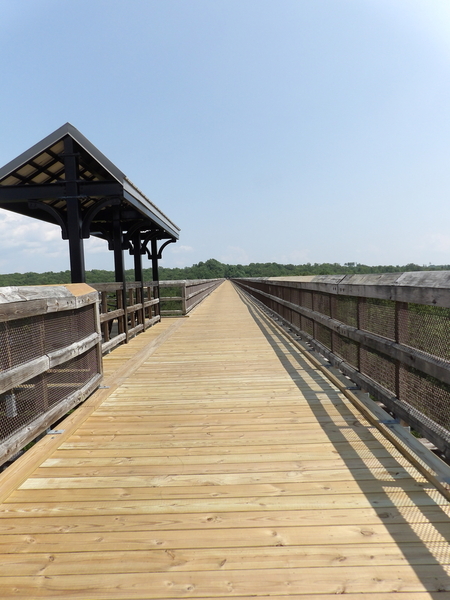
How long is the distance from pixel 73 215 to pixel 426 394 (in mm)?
6619

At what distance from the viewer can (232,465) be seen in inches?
111

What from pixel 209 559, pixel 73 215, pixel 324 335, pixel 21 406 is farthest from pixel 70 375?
pixel 73 215

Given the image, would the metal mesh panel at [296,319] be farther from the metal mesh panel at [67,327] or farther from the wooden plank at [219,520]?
the wooden plank at [219,520]

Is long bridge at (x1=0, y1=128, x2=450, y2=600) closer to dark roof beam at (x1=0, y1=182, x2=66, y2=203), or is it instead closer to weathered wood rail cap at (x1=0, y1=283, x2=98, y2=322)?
weathered wood rail cap at (x1=0, y1=283, x2=98, y2=322)

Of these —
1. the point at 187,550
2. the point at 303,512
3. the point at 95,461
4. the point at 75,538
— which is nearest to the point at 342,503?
the point at 303,512

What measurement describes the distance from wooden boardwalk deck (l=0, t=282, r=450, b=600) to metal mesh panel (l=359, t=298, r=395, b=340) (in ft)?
2.67

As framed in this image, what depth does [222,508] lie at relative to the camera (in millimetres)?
2305

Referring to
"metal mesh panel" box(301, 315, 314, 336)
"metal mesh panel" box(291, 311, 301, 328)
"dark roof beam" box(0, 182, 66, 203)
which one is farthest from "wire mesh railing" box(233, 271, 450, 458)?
"dark roof beam" box(0, 182, 66, 203)

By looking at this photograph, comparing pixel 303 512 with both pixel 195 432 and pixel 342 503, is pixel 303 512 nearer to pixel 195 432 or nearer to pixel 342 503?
pixel 342 503

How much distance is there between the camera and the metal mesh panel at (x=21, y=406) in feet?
8.91

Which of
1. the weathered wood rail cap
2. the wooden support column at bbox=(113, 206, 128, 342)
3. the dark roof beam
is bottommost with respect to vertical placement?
the weathered wood rail cap

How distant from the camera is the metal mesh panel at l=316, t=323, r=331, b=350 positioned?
6161mm

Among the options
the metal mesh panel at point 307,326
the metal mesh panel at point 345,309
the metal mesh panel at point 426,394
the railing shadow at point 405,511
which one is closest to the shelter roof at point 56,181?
the metal mesh panel at point 307,326

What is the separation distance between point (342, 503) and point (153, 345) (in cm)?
591
